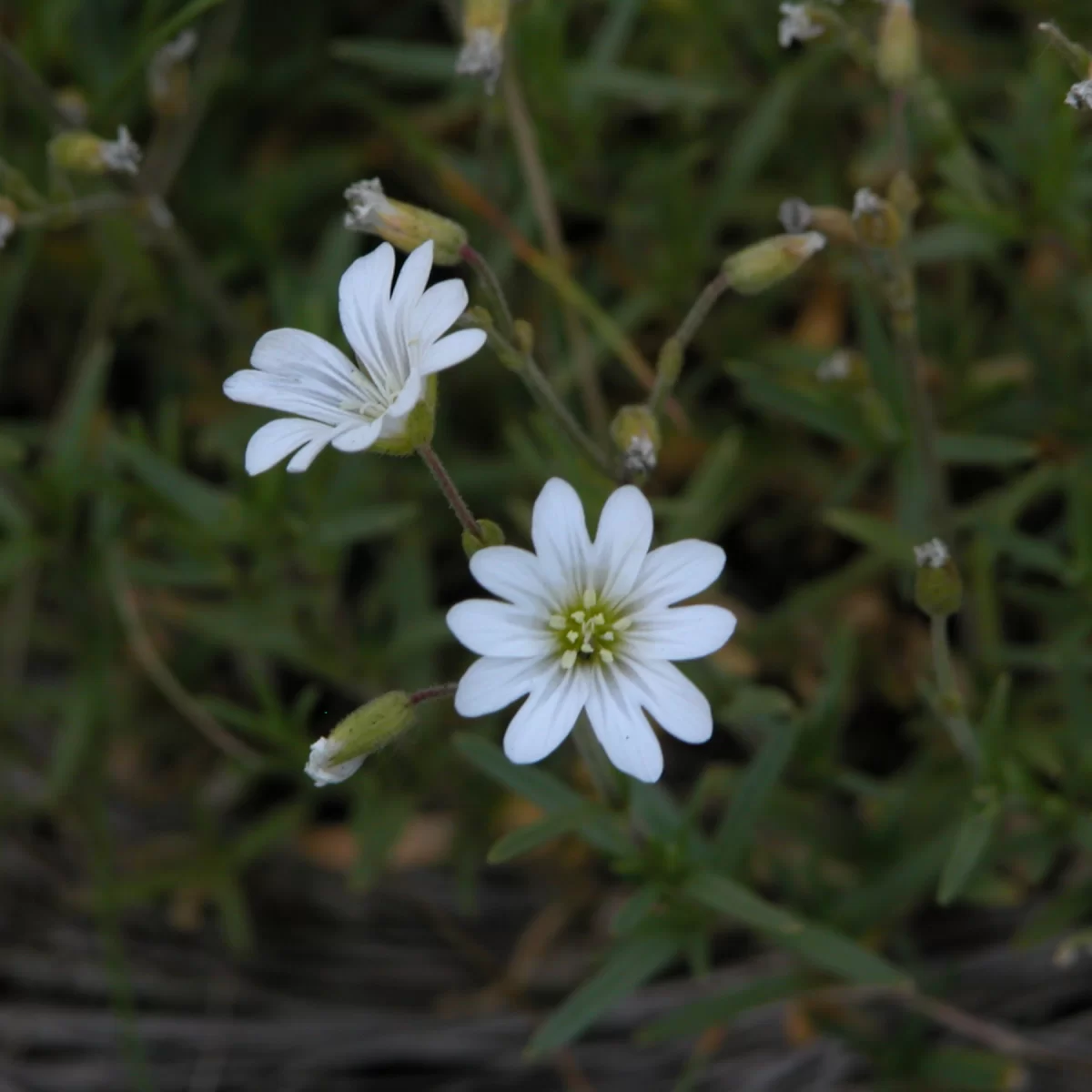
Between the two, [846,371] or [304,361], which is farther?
[846,371]

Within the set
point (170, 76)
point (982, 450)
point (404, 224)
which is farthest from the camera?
point (170, 76)

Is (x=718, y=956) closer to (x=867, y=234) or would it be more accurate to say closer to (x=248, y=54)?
(x=867, y=234)

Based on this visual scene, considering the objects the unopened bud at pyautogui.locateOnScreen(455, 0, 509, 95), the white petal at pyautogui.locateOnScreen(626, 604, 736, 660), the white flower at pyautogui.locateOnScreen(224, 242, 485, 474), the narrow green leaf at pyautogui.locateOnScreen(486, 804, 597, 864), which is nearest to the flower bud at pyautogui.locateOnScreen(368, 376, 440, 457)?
the white flower at pyautogui.locateOnScreen(224, 242, 485, 474)

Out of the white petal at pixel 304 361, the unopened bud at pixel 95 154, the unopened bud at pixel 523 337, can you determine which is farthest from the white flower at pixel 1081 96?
the unopened bud at pixel 95 154

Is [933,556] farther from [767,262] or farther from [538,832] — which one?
[538,832]

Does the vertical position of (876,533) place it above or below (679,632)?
above

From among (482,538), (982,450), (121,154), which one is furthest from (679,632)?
(121,154)

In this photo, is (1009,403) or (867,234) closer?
(867,234)

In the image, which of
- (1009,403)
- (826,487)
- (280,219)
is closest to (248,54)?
(280,219)
